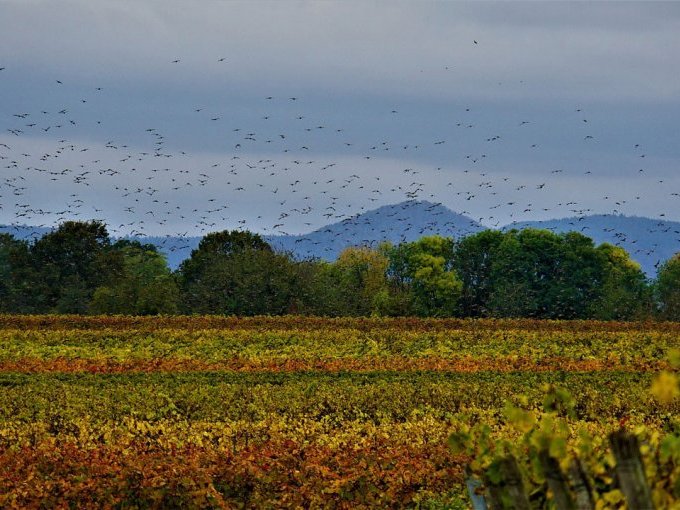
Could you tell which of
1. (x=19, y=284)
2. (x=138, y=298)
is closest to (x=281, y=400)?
(x=138, y=298)

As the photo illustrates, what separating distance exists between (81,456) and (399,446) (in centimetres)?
353

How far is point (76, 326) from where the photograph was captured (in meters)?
36.0

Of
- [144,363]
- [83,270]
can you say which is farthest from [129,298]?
[144,363]

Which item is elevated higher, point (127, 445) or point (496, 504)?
point (496, 504)

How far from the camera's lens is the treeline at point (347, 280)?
172 feet

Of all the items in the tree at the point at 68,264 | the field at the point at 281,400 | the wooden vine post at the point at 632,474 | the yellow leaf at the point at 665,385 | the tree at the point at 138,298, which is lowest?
the field at the point at 281,400

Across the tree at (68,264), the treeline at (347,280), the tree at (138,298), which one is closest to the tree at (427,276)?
the treeline at (347,280)

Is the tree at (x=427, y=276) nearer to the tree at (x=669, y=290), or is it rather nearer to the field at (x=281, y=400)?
the tree at (x=669, y=290)

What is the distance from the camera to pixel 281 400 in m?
17.6

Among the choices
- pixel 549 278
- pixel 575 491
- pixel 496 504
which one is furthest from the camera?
pixel 549 278

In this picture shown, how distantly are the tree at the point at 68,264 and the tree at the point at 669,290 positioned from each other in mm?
35283

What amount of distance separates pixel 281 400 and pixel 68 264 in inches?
2151

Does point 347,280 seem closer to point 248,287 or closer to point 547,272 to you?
point 547,272

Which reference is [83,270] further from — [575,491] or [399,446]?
[575,491]
